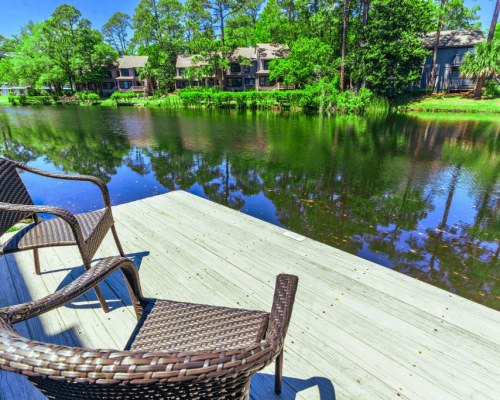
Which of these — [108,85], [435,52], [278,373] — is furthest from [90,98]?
[278,373]

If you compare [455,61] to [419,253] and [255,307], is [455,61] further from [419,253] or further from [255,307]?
[255,307]

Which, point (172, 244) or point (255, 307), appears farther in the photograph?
point (172, 244)

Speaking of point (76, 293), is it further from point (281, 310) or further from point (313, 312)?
point (313, 312)

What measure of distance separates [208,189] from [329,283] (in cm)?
480

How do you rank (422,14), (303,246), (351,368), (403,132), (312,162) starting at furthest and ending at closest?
(422,14)
(403,132)
(312,162)
(303,246)
(351,368)

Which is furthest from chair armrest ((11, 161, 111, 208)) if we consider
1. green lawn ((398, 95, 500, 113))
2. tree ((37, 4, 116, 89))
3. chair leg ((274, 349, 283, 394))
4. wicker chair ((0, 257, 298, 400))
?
tree ((37, 4, 116, 89))

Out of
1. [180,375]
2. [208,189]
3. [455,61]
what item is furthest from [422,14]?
[180,375]

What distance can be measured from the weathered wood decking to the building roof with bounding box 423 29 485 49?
3260 centimetres

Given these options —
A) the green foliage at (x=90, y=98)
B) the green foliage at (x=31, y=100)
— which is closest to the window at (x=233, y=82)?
the green foliage at (x=90, y=98)

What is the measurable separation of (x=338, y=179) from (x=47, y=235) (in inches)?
256

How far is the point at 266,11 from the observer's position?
126 ft

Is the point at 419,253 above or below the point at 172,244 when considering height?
below

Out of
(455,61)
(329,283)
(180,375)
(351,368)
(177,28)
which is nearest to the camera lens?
(180,375)

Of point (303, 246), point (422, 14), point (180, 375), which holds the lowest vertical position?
point (303, 246)
